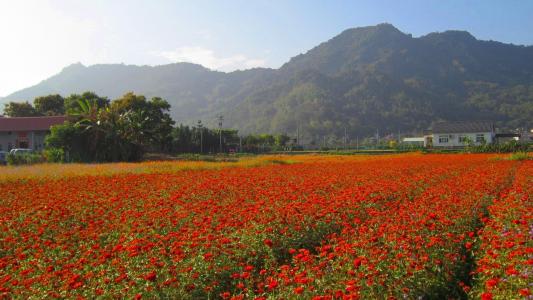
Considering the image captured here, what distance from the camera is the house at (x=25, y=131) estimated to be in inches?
2065

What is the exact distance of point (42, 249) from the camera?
707 cm

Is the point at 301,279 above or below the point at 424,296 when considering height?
above

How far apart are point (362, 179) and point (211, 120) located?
535 ft

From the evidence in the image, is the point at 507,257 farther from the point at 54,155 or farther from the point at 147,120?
the point at 147,120

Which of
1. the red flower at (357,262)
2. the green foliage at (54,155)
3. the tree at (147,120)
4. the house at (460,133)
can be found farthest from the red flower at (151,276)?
the house at (460,133)

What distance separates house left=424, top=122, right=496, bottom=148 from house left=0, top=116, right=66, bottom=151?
59.2 metres

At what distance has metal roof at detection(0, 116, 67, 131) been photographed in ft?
172

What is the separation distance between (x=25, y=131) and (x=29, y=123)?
44.5 inches

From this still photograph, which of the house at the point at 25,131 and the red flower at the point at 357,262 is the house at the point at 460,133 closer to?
the house at the point at 25,131

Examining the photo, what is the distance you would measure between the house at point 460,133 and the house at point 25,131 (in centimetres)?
5924

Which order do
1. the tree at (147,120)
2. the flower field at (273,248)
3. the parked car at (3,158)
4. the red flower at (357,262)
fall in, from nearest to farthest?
1. the flower field at (273,248)
2. the red flower at (357,262)
3. the parked car at (3,158)
4. the tree at (147,120)

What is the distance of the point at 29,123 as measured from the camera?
53.3 meters

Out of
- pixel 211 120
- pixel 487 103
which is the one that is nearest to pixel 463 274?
pixel 487 103

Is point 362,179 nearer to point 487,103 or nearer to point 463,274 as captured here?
point 463,274
